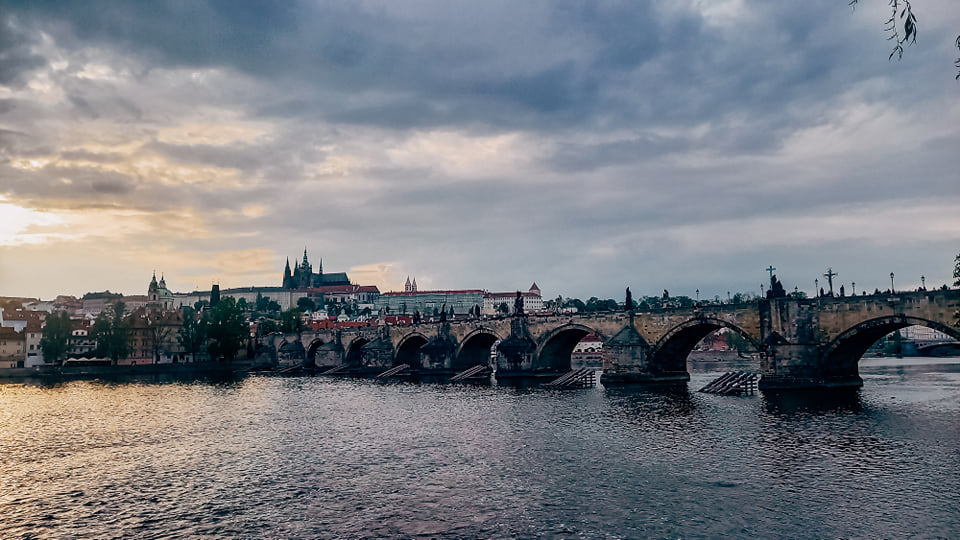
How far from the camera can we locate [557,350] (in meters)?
67.8

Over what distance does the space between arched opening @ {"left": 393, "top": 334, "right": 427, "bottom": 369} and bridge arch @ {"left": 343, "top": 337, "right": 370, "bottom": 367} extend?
447 inches

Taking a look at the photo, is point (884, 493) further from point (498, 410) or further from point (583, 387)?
point (583, 387)

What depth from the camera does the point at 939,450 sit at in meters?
25.2

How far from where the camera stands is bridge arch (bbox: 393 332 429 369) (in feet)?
291

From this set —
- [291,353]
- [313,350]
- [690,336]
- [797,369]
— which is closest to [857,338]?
[797,369]

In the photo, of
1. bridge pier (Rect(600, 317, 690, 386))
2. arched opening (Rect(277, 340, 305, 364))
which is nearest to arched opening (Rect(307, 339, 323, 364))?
arched opening (Rect(277, 340, 305, 364))

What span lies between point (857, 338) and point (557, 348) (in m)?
30.0

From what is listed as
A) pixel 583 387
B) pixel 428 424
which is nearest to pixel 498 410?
pixel 428 424

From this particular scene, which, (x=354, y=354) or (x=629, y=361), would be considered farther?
(x=354, y=354)

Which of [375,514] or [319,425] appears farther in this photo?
[319,425]

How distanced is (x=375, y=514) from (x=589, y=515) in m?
6.15

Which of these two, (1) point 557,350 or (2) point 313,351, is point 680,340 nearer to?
(1) point 557,350

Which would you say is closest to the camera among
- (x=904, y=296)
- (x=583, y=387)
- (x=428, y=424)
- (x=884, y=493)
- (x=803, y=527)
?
(x=803, y=527)

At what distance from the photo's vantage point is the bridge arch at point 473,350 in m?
75.7
